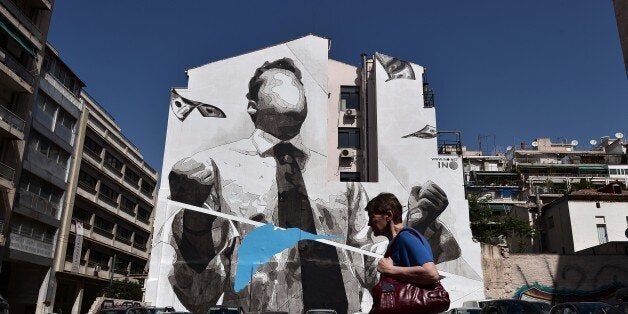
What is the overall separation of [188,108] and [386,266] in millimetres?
32027

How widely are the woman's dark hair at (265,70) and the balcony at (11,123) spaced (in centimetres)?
1398

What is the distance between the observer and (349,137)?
37375 millimetres

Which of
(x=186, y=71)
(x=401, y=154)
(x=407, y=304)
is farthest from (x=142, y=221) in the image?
(x=407, y=304)

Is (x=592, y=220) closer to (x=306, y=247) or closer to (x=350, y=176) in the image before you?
(x=350, y=176)

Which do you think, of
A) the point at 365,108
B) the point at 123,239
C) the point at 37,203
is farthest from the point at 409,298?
the point at 123,239

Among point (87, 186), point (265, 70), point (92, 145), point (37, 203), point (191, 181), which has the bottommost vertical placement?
point (37, 203)

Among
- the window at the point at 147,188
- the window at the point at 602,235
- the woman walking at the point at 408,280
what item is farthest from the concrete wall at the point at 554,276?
the window at the point at 147,188

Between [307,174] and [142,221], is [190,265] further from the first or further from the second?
[142,221]

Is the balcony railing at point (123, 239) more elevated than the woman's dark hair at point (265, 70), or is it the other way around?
the woman's dark hair at point (265, 70)

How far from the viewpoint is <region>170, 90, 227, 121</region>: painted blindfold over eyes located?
34.0 m

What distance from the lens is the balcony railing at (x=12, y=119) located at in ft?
94.8

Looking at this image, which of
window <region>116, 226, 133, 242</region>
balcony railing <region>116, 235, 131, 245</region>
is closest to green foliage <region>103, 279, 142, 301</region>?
balcony railing <region>116, 235, 131, 245</region>

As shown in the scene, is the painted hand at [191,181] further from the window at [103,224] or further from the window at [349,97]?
the window at [103,224]

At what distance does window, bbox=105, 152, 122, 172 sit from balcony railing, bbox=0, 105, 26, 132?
59.4 feet
